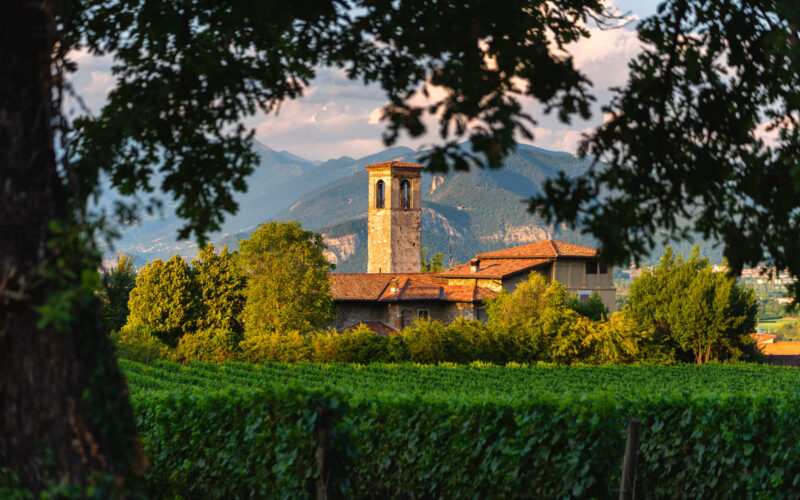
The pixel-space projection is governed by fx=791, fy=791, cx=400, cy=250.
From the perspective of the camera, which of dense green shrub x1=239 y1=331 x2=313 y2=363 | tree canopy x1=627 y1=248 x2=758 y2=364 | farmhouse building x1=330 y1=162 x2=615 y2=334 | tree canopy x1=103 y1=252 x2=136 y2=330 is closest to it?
dense green shrub x1=239 y1=331 x2=313 y2=363

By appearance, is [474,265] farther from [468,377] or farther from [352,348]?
[468,377]

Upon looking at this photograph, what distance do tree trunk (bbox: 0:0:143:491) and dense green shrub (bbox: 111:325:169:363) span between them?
36.1 m

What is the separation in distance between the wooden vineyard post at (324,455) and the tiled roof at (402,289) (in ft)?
144

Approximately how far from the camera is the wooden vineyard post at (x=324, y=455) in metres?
7.88

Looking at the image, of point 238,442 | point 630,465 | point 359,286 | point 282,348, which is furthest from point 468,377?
point 630,465

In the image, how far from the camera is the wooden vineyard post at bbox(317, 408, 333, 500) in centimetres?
788

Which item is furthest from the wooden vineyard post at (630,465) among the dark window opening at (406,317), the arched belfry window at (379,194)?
the arched belfry window at (379,194)

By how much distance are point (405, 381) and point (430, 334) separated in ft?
33.0

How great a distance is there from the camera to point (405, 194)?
72.2m

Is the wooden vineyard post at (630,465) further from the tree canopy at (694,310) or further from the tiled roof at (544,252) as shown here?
the tiled roof at (544,252)

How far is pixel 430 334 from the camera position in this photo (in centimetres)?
4022

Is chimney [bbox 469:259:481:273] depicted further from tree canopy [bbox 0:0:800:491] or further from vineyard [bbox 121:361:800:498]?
tree canopy [bbox 0:0:800:491]

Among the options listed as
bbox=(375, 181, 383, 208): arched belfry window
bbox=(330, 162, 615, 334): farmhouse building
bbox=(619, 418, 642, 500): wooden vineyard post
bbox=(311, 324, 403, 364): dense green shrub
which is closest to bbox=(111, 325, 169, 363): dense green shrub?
bbox=(311, 324, 403, 364): dense green shrub

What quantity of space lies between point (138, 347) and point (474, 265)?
25.9 meters
